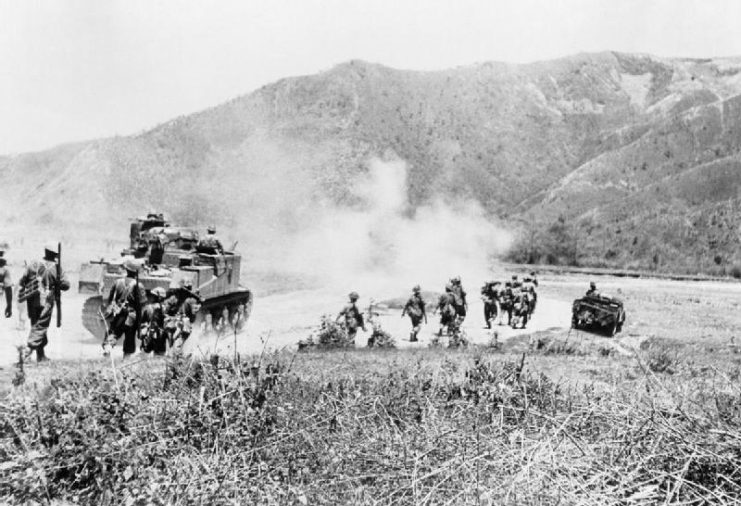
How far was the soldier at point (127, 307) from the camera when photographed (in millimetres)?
11242

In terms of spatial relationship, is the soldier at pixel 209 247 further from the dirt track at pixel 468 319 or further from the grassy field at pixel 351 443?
the grassy field at pixel 351 443

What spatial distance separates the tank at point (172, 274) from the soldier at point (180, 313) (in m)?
1.18

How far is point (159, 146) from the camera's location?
62906 mm

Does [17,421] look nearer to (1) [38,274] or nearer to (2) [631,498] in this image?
(2) [631,498]

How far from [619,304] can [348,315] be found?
702cm

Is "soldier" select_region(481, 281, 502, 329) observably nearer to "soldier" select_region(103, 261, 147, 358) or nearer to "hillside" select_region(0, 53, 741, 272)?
"soldier" select_region(103, 261, 147, 358)

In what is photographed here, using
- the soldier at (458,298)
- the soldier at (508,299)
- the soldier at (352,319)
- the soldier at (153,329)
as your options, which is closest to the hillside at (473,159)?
the soldier at (508,299)

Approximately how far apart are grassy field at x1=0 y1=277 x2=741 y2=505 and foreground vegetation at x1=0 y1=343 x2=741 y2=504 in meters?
0.01

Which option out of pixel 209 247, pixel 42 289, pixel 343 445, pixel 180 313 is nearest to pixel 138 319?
pixel 42 289

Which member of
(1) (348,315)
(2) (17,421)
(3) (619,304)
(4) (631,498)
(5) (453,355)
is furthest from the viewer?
(3) (619,304)

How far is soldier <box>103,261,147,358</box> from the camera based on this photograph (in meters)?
11.2

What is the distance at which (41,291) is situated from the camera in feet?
37.7

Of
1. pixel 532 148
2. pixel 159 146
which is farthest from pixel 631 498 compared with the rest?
pixel 532 148

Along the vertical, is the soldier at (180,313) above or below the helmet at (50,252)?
below
